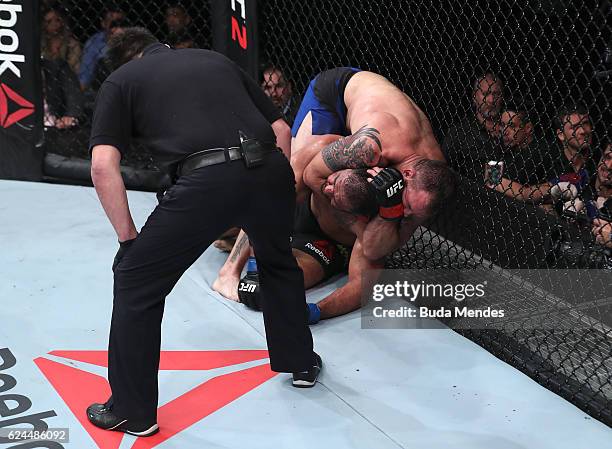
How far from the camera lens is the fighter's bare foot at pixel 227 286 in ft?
9.66

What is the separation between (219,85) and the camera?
2092 mm

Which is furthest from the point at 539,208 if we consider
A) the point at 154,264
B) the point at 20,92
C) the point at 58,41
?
the point at 58,41

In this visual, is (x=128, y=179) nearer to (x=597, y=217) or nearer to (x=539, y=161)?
(x=539, y=161)

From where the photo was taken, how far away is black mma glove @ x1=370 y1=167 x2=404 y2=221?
271 centimetres

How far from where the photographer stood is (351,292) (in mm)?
2857

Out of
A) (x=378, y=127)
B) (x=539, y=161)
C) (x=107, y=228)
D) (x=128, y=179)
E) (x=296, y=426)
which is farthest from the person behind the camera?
(x=128, y=179)

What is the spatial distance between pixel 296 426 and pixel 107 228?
5.19 ft

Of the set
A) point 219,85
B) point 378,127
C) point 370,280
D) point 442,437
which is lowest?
point 442,437

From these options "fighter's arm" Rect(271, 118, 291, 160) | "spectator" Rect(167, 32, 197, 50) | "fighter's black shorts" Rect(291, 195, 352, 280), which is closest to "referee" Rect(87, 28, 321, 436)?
"fighter's arm" Rect(271, 118, 291, 160)

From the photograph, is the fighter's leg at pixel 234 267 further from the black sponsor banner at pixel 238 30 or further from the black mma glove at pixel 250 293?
the black sponsor banner at pixel 238 30

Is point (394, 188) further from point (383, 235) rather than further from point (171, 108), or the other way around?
point (171, 108)

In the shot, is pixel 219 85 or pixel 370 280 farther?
pixel 370 280

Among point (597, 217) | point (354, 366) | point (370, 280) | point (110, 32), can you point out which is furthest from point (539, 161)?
point (110, 32)

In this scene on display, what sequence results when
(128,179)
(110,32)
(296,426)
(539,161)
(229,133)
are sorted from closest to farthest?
(229,133) → (296,426) → (539,161) → (128,179) → (110,32)
